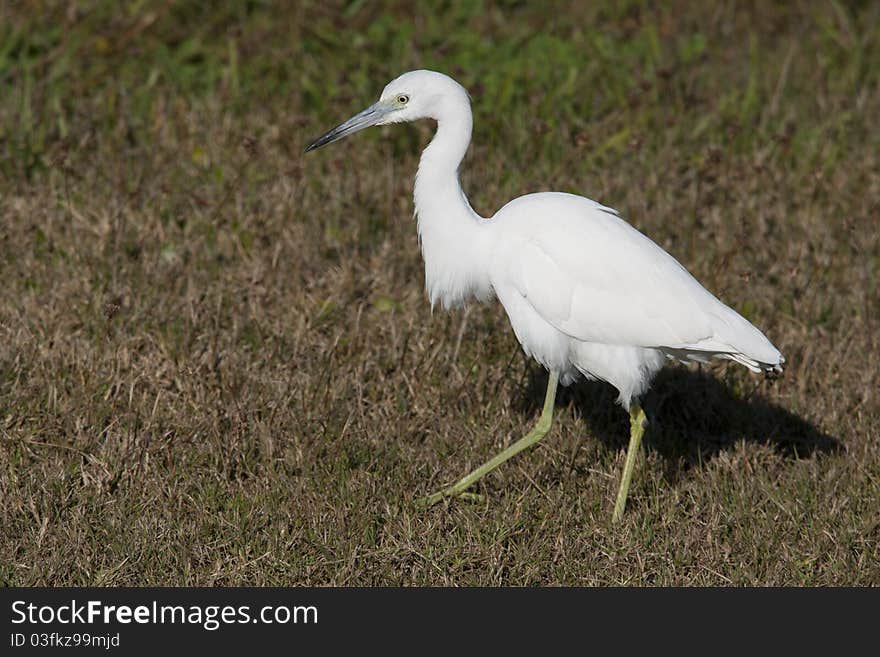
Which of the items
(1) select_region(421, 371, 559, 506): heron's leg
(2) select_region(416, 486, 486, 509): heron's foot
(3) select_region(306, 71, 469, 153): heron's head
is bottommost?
(2) select_region(416, 486, 486, 509): heron's foot

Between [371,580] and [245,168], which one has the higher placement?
[245,168]

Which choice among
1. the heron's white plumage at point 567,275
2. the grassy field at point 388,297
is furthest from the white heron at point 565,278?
the grassy field at point 388,297

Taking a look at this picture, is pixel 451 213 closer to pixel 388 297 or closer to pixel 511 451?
pixel 511 451

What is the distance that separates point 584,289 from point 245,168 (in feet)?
8.63

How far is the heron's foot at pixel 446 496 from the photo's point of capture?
4488mm

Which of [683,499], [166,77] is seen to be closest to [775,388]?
[683,499]

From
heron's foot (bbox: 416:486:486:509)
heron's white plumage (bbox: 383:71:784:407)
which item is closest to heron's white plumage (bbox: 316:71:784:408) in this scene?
heron's white plumage (bbox: 383:71:784:407)

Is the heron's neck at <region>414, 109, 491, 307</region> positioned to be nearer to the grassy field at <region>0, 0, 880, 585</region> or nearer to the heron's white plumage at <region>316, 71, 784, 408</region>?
the heron's white plumage at <region>316, 71, 784, 408</region>

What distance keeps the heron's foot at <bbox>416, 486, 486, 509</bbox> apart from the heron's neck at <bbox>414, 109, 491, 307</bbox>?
728mm

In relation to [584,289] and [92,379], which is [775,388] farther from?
[92,379]

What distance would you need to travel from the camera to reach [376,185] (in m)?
6.49

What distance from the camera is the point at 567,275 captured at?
14.4 feet

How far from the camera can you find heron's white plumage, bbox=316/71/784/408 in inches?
172

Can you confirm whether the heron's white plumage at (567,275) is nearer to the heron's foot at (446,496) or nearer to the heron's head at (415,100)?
the heron's head at (415,100)
